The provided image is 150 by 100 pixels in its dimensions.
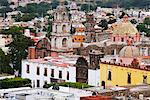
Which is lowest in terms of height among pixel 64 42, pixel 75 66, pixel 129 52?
pixel 75 66

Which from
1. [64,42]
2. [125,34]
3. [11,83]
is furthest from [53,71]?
[125,34]

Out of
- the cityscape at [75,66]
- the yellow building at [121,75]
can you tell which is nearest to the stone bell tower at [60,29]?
the cityscape at [75,66]

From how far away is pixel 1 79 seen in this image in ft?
122

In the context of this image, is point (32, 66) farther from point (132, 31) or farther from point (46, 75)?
point (132, 31)

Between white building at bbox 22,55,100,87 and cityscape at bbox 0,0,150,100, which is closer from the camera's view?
cityscape at bbox 0,0,150,100

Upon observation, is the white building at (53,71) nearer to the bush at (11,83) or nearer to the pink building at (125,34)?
the bush at (11,83)

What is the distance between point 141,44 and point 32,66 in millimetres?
8396

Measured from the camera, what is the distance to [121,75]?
118ft

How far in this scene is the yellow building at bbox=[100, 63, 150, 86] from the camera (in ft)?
114

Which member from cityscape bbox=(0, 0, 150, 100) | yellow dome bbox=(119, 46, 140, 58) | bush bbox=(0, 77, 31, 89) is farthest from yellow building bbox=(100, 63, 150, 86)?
bush bbox=(0, 77, 31, 89)

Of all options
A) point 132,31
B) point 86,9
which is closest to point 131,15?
point 86,9

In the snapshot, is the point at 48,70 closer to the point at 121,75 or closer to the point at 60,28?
the point at 60,28

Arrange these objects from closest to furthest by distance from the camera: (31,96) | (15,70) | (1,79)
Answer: (31,96) → (1,79) → (15,70)

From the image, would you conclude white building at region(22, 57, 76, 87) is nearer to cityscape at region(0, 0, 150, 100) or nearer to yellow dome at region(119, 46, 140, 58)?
cityscape at region(0, 0, 150, 100)
